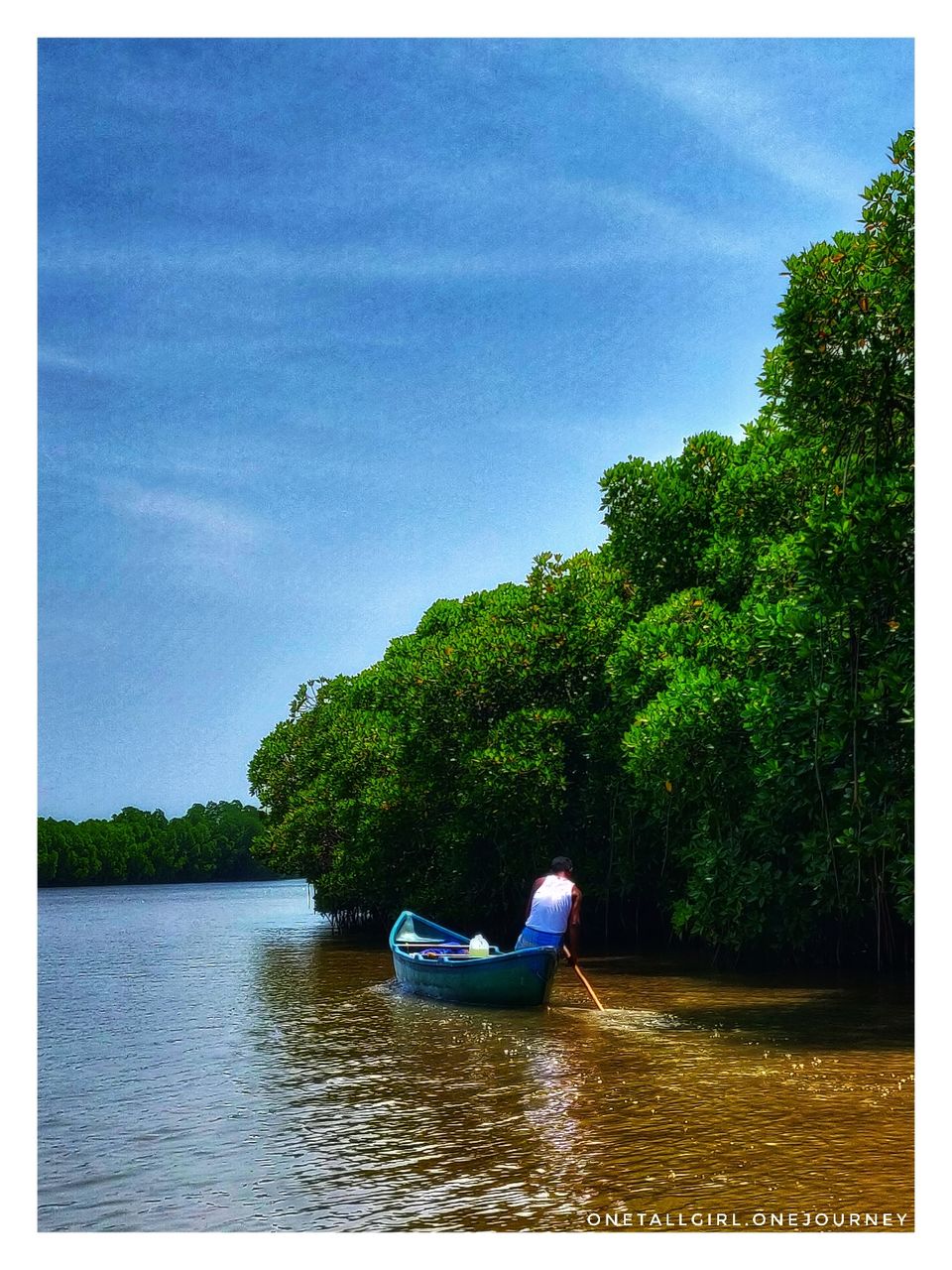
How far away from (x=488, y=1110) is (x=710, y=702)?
7.33 metres

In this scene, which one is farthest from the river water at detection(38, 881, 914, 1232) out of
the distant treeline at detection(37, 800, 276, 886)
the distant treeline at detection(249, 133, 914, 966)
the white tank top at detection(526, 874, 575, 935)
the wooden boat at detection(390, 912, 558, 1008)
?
the distant treeline at detection(37, 800, 276, 886)

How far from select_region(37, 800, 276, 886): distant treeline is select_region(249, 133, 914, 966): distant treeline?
18389 millimetres

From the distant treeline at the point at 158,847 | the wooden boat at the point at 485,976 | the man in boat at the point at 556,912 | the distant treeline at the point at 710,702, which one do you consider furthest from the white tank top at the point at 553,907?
the distant treeline at the point at 158,847

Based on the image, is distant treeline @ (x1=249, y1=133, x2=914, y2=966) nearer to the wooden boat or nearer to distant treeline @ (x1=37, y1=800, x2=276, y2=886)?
the wooden boat

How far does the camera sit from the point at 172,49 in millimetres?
8016

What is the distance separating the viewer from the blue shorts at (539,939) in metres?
13.2

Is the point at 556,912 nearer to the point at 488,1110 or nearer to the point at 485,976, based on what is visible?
the point at 485,976

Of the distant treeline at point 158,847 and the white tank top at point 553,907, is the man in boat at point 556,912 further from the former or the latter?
the distant treeline at point 158,847

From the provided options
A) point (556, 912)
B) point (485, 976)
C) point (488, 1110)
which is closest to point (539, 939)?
point (556, 912)

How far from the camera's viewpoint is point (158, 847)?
60.5 m

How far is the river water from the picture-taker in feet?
20.2

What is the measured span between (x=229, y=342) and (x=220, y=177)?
194cm
